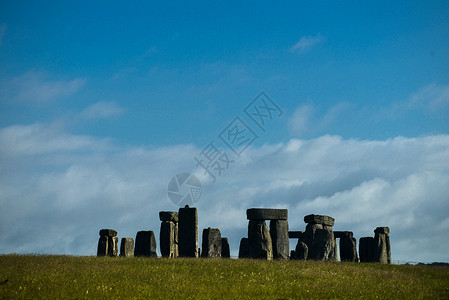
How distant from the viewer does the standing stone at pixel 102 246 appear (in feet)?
106

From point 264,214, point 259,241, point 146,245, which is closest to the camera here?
point 259,241

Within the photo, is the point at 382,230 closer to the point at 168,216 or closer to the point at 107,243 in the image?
the point at 168,216

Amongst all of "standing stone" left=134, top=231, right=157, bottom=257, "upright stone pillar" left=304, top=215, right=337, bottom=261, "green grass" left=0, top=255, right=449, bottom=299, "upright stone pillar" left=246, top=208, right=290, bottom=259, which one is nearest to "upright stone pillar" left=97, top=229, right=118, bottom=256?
"standing stone" left=134, top=231, right=157, bottom=257

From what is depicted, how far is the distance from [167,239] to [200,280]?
39.5 feet

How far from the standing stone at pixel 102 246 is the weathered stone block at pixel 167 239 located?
3.49 metres

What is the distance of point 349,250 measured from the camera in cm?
3425

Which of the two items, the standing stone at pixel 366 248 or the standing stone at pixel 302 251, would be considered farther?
the standing stone at pixel 366 248

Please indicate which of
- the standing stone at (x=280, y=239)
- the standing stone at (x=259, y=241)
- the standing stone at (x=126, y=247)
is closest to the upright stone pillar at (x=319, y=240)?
the standing stone at (x=280, y=239)

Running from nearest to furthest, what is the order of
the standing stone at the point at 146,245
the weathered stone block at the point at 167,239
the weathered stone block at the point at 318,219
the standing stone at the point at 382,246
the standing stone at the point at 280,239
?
the standing stone at the point at 280,239, the weathered stone block at the point at 167,239, the standing stone at the point at 146,245, the weathered stone block at the point at 318,219, the standing stone at the point at 382,246

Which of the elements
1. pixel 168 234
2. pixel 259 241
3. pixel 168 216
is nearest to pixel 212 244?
pixel 168 234

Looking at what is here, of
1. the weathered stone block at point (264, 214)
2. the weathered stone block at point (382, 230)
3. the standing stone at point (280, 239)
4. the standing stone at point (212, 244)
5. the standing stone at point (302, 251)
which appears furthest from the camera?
the weathered stone block at point (382, 230)

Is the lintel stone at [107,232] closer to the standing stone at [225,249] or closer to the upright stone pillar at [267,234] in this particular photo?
the standing stone at [225,249]

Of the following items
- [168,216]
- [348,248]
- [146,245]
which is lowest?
[146,245]

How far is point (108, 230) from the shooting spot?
32.5m
